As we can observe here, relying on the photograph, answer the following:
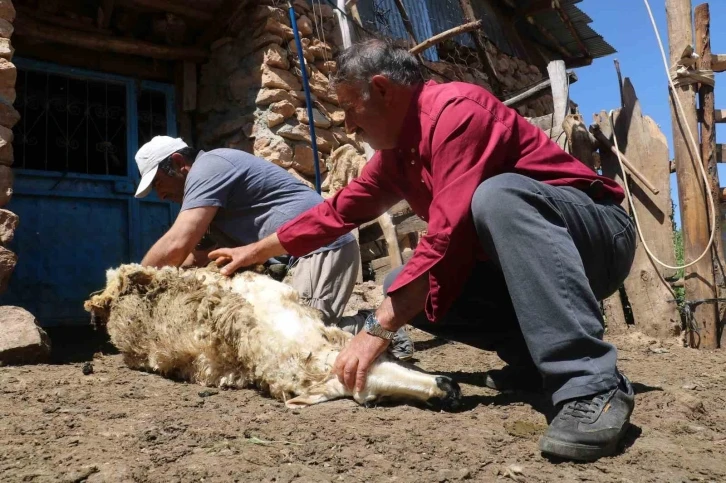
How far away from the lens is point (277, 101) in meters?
5.48

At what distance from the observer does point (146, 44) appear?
570cm

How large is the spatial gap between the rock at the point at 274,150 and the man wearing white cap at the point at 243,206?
5.92ft

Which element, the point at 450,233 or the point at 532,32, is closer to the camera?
the point at 450,233

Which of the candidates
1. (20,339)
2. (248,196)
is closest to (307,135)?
(248,196)

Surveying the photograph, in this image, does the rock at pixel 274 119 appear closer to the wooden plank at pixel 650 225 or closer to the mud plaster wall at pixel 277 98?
the mud plaster wall at pixel 277 98

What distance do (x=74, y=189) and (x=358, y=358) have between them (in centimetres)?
439

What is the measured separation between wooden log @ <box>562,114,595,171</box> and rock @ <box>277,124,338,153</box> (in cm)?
233

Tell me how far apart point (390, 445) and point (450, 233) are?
2.17ft

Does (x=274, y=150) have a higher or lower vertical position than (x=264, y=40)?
lower

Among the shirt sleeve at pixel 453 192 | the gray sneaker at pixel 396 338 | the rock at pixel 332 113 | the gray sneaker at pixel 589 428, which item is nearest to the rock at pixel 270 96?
the rock at pixel 332 113

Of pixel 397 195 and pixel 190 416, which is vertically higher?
pixel 397 195

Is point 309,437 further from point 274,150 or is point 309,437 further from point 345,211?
point 274,150

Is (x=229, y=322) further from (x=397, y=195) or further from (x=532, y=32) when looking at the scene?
(x=532, y=32)

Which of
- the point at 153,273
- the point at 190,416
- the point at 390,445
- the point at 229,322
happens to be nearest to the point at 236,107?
the point at 153,273
